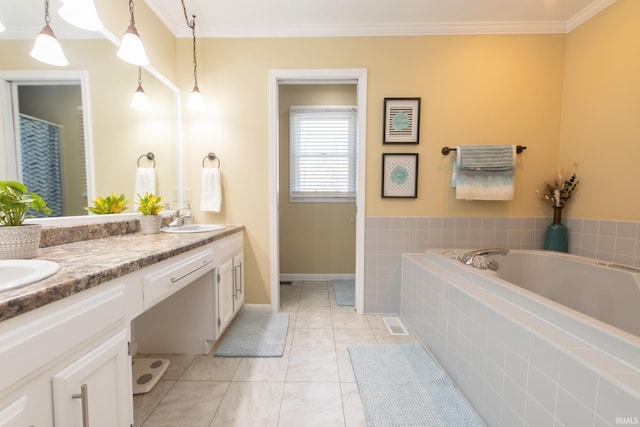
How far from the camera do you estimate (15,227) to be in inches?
33.1

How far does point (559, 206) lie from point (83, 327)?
9.42 ft

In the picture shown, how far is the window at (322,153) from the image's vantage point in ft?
9.87

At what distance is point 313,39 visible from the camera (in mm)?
2061

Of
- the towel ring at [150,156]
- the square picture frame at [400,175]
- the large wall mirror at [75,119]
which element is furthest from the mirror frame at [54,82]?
the square picture frame at [400,175]

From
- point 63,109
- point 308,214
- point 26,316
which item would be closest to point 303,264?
point 308,214

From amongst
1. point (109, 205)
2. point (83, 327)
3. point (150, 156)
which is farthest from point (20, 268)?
point (150, 156)

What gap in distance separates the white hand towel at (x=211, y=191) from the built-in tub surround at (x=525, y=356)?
1.79 meters

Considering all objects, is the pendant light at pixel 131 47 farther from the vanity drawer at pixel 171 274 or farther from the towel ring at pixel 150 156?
the vanity drawer at pixel 171 274

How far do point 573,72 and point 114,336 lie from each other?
327cm

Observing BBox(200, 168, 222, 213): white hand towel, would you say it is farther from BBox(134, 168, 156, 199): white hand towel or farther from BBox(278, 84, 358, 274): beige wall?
BBox(278, 84, 358, 274): beige wall

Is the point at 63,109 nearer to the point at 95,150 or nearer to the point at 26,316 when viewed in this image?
the point at 95,150

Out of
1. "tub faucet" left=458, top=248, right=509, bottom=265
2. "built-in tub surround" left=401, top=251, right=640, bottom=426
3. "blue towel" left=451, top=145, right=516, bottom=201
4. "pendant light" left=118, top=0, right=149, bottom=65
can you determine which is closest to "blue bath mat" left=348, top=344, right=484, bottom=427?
"built-in tub surround" left=401, top=251, right=640, bottom=426

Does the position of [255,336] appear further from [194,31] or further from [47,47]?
[194,31]

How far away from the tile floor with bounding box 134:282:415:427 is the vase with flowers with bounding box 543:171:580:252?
1.39 metres
